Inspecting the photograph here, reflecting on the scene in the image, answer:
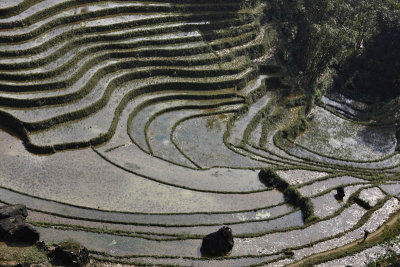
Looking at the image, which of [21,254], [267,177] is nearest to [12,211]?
[21,254]

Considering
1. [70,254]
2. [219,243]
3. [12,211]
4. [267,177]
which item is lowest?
[267,177]

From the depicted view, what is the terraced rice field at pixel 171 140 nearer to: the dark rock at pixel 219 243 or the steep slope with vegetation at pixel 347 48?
the dark rock at pixel 219 243

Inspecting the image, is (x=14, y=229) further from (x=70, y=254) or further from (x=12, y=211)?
(x=70, y=254)

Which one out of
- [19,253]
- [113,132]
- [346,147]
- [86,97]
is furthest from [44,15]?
[346,147]

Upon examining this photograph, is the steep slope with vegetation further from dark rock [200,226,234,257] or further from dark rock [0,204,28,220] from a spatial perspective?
dark rock [0,204,28,220]

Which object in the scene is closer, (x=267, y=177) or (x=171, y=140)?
(x=267, y=177)

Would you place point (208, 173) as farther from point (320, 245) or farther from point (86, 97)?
point (86, 97)

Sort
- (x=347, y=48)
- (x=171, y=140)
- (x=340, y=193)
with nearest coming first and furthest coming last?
(x=340, y=193) < (x=171, y=140) < (x=347, y=48)

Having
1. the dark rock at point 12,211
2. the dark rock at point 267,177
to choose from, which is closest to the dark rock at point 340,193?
the dark rock at point 267,177
